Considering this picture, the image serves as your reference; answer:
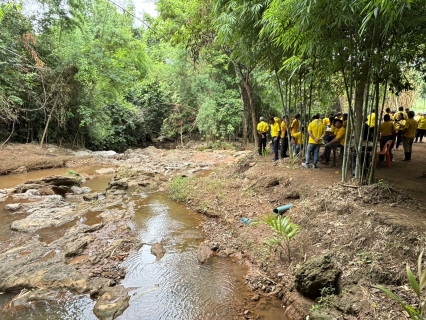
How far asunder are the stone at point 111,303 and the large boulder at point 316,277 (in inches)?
88.9

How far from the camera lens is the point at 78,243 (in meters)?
5.17

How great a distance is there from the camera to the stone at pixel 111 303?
3332mm

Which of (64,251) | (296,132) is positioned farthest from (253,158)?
(64,251)

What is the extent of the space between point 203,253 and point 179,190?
3.93 meters

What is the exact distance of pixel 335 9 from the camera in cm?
345

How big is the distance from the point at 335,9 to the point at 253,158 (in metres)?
7.15

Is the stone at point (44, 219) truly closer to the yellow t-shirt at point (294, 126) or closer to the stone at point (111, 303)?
the stone at point (111, 303)

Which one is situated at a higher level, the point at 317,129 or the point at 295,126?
the point at 295,126

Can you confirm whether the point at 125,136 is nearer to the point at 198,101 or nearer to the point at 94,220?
the point at 198,101

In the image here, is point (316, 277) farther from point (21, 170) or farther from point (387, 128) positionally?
point (21, 170)

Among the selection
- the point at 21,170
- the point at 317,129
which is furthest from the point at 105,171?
the point at 317,129

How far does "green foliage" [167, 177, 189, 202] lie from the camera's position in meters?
8.15

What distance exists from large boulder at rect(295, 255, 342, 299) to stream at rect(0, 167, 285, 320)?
0.44 m

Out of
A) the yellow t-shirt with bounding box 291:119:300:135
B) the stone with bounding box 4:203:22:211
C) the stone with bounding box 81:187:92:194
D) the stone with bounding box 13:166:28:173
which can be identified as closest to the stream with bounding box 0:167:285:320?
the stone with bounding box 4:203:22:211
